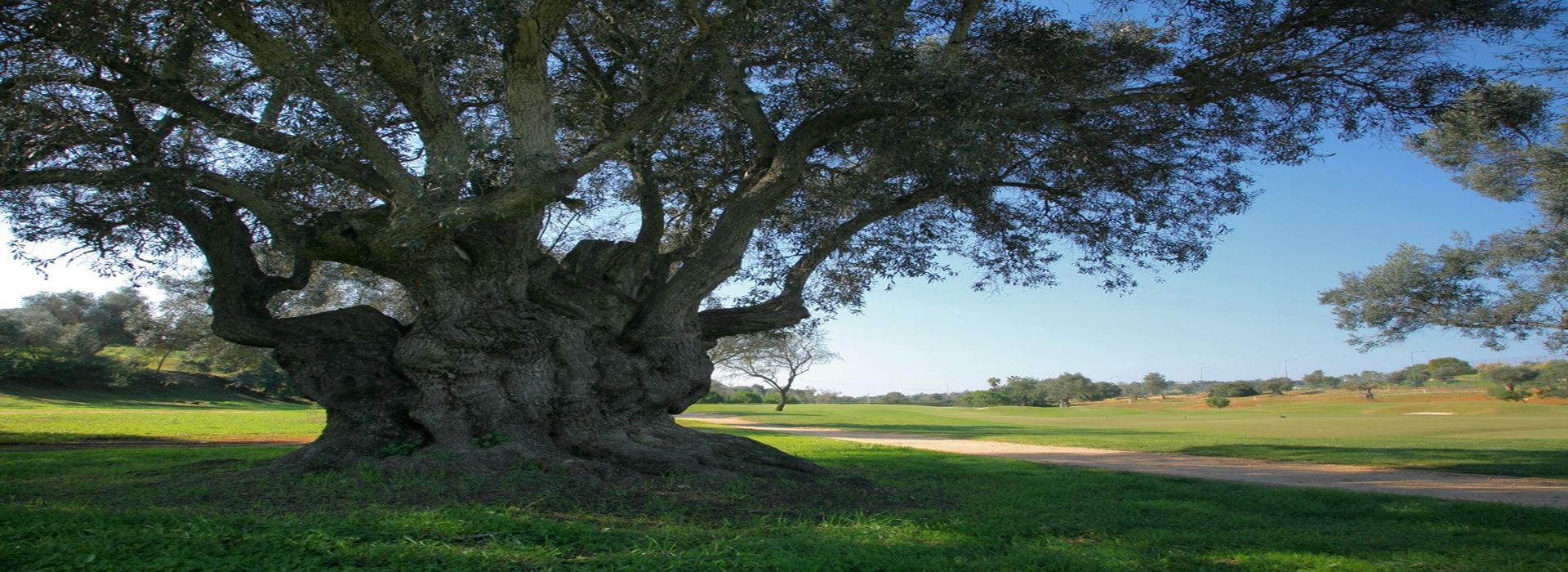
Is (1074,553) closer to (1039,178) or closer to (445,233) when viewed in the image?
(445,233)

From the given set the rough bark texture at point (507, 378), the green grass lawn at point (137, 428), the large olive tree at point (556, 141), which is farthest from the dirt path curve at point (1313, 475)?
the green grass lawn at point (137, 428)

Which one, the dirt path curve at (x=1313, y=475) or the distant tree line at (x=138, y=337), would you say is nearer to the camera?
the dirt path curve at (x=1313, y=475)

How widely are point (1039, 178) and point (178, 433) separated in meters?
19.5

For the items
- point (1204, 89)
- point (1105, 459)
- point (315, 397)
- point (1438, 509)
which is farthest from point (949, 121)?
point (1105, 459)

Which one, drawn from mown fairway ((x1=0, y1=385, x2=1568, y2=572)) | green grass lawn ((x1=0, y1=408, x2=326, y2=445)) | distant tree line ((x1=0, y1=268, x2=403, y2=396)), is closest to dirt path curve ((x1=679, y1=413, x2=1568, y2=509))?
mown fairway ((x1=0, y1=385, x2=1568, y2=572))

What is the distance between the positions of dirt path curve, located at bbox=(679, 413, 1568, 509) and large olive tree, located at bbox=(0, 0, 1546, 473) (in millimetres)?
4568

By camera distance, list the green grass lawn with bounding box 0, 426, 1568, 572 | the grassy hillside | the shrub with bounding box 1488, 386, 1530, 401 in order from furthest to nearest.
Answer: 1. the shrub with bounding box 1488, 386, 1530, 401
2. the grassy hillside
3. the green grass lawn with bounding box 0, 426, 1568, 572

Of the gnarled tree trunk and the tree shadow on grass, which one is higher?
the gnarled tree trunk

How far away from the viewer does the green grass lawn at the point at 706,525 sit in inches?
183

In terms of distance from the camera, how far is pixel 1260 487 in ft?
34.2

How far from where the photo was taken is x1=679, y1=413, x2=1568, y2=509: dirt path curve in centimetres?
1037

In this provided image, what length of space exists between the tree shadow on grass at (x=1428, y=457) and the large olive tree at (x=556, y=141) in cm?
673

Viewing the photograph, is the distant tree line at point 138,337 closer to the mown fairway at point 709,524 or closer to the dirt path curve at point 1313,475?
the mown fairway at point 709,524

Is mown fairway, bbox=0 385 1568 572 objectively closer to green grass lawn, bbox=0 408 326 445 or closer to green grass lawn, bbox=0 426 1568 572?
green grass lawn, bbox=0 426 1568 572
